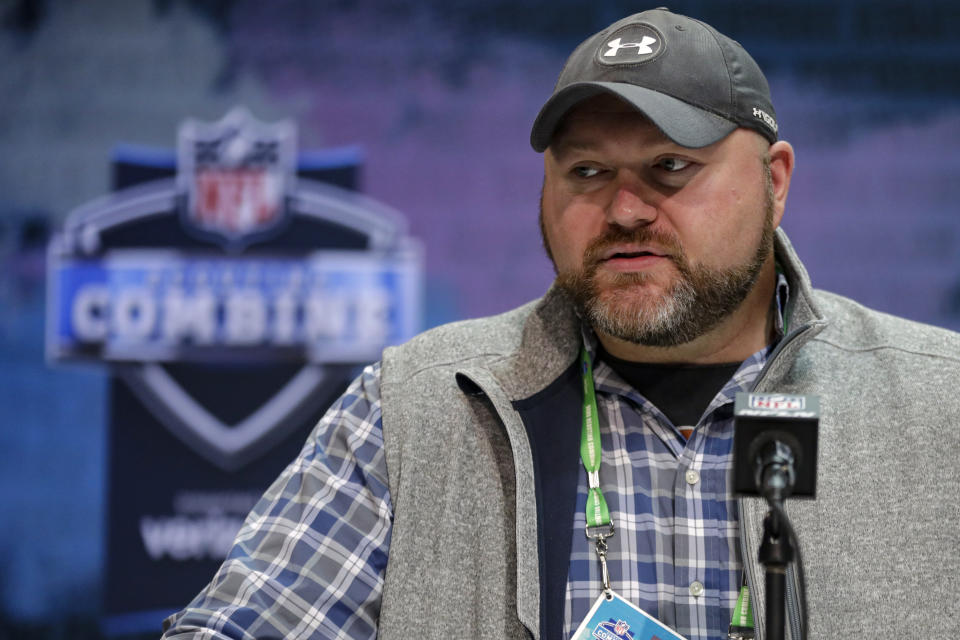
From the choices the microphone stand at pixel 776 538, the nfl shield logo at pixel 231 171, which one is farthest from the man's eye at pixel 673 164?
the nfl shield logo at pixel 231 171

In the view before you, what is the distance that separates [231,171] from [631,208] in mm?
1642

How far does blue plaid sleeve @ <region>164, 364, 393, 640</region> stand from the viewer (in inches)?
49.3

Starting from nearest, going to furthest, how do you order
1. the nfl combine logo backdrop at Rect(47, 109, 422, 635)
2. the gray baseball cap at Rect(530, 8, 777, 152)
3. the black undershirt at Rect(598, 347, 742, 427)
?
the gray baseball cap at Rect(530, 8, 777, 152), the black undershirt at Rect(598, 347, 742, 427), the nfl combine logo backdrop at Rect(47, 109, 422, 635)

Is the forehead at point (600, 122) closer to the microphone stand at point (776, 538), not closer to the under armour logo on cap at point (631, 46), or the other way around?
the under armour logo on cap at point (631, 46)

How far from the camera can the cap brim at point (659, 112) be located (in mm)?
1279

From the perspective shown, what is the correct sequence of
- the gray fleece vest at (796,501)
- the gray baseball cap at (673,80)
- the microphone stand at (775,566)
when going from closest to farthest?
1. the microphone stand at (775,566)
2. the gray fleece vest at (796,501)
3. the gray baseball cap at (673,80)

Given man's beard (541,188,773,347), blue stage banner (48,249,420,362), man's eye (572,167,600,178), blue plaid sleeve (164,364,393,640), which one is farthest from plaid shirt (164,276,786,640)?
blue stage banner (48,249,420,362)

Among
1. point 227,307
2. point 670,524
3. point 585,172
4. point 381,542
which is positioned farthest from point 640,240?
point 227,307

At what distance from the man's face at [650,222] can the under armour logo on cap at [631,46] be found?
0.22 feet

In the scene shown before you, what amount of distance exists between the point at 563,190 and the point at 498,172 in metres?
1.30

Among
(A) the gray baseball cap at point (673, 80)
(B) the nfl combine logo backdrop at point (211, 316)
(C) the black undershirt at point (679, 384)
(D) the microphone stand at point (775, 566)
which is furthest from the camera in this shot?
(B) the nfl combine logo backdrop at point (211, 316)

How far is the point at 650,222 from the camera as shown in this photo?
1340mm

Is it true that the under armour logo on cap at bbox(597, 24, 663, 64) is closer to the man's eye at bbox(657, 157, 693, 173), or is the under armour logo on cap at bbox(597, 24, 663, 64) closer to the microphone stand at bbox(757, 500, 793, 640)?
the man's eye at bbox(657, 157, 693, 173)

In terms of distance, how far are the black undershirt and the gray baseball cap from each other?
358mm
